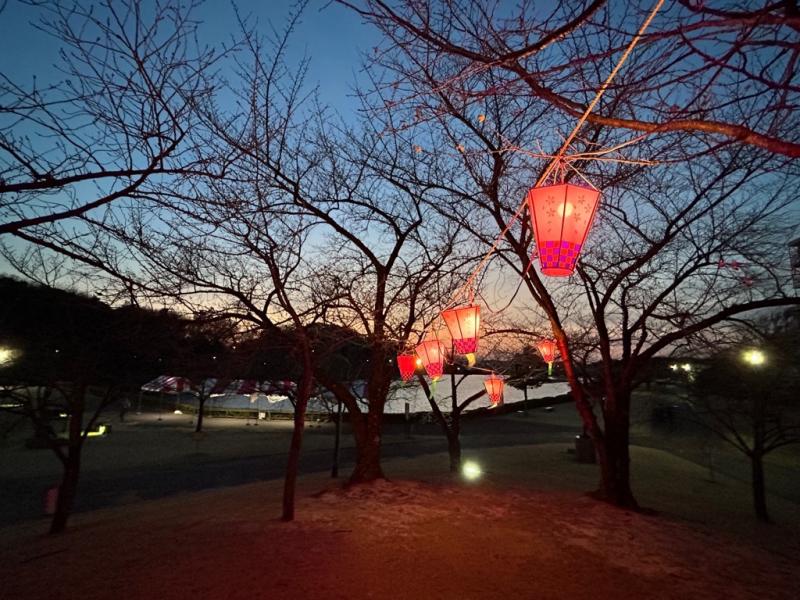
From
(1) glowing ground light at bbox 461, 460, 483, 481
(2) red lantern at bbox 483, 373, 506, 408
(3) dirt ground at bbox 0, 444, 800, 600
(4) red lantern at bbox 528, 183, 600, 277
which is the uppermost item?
(4) red lantern at bbox 528, 183, 600, 277

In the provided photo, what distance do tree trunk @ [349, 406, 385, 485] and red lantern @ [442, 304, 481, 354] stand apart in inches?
181

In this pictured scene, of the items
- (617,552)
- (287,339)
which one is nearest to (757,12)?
(617,552)

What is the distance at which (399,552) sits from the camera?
622 cm

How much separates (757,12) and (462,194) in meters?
7.27

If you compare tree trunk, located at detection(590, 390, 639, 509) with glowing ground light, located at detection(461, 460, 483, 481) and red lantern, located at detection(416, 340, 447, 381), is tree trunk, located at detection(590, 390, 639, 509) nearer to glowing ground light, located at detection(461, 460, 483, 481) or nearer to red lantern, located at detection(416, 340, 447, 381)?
red lantern, located at detection(416, 340, 447, 381)

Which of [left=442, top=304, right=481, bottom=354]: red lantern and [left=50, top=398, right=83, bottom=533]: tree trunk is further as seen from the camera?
[left=50, top=398, right=83, bottom=533]: tree trunk

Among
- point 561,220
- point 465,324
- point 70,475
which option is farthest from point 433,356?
point 70,475

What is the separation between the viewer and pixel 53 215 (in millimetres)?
3869

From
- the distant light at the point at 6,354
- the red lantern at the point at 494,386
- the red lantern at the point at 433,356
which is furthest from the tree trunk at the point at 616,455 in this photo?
the distant light at the point at 6,354

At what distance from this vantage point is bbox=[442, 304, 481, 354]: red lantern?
23.6 ft

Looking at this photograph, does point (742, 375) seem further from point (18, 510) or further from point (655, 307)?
point (18, 510)

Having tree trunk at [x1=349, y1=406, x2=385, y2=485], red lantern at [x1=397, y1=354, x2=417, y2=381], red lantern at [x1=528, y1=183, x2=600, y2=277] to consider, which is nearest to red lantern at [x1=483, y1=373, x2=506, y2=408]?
red lantern at [x1=397, y1=354, x2=417, y2=381]

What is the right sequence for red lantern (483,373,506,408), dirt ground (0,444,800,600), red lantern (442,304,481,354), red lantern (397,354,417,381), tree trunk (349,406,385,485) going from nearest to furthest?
dirt ground (0,444,800,600), red lantern (442,304,481,354), red lantern (397,354,417,381), tree trunk (349,406,385,485), red lantern (483,373,506,408)

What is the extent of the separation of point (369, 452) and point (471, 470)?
22.9 feet
